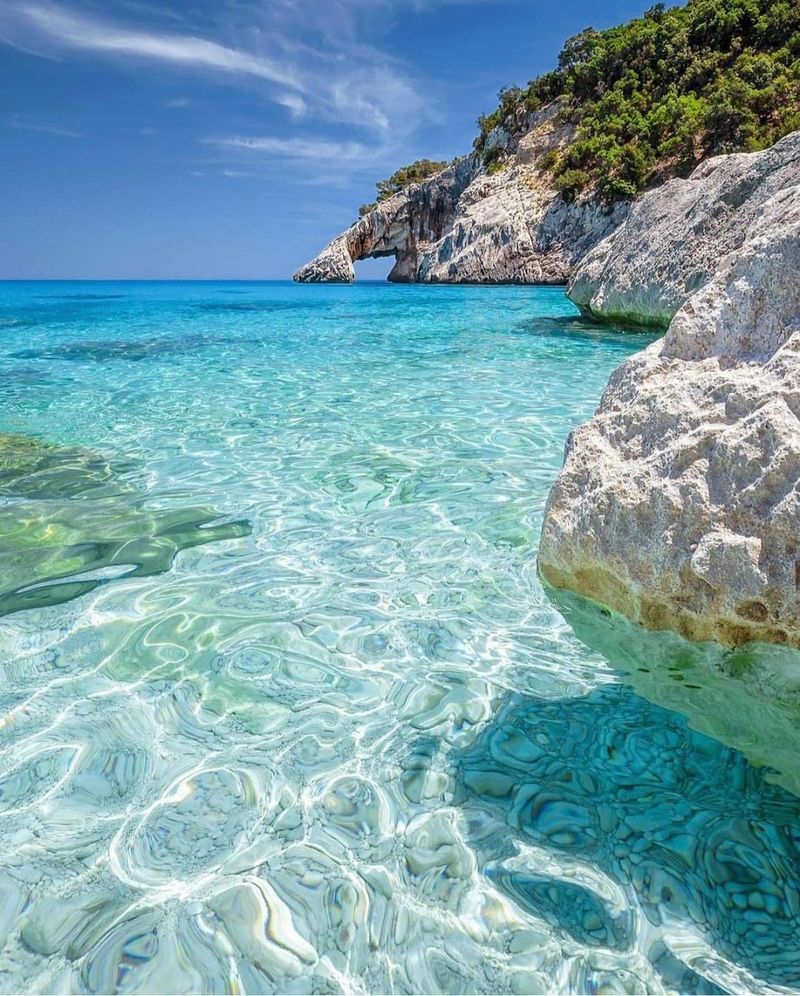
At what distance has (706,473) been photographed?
6.21ft

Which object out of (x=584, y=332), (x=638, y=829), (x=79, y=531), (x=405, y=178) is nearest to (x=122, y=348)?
(x=584, y=332)

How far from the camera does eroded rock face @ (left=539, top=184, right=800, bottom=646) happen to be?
1.72m

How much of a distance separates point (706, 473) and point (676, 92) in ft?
131

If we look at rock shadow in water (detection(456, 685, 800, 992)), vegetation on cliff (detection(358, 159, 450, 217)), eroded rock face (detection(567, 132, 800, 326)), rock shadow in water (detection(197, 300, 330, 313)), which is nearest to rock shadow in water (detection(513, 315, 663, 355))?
eroded rock face (detection(567, 132, 800, 326))

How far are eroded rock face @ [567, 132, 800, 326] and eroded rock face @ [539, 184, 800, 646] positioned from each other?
7.51 meters

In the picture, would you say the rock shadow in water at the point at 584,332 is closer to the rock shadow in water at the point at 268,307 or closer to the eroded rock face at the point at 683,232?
the eroded rock face at the point at 683,232

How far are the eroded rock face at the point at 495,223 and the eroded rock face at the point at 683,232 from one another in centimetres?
2275

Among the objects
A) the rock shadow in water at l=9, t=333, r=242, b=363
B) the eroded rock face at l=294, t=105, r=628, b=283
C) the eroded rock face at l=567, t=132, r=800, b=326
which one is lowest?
the rock shadow in water at l=9, t=333, r=242, b=363

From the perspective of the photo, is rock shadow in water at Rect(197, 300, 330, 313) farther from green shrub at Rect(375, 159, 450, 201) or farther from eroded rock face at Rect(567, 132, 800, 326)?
green shrub at Rect(375, 159, 450, 201)

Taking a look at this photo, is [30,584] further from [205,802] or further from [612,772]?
[612,772]

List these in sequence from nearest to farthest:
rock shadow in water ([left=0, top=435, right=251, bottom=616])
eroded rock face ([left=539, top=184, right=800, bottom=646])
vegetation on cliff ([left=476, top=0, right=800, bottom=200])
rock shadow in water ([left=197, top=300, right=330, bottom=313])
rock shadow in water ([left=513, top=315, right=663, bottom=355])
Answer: eroded rock face ([left=539, top=184, right=800, bottom=646])
rock shadow in water ([left=0, top=435, right=251, bottom=616])
rock shadow in water ([left=513, top=315, right=663, bottom=355])
rock shadow in water ([left=197, top=300, right=330, bottom=313])
vegetation on cliff ([left=476, top=0, right=800, bottom=200])

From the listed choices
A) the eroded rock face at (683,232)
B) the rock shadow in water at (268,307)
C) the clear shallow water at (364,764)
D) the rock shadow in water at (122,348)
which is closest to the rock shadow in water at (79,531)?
the clear shallow water at (364,764)

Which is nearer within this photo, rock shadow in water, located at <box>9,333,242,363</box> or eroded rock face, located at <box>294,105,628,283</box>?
rock shadow in water, located at <box>9,333,242,363</box>

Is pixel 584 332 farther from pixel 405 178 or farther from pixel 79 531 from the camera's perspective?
pixel 405 178
